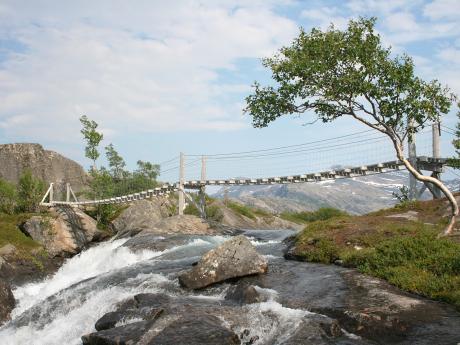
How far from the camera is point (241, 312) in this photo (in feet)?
40.4

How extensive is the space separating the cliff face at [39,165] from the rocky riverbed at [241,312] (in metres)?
52.7

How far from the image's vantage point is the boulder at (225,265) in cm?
1639

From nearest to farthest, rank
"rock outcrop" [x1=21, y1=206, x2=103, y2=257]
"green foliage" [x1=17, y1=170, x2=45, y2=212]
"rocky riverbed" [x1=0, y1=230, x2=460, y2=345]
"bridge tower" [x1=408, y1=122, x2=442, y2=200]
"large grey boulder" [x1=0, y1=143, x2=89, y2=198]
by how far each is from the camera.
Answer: "rocky riverbed" [x1=0, y1=230, x2=460, y2=345], "bridge tower" [x1=408, y1=122, x2=442, y2=200], "rock outcrop" [x1=21, y1=206, x2=103, y2=257], "green foliage" [x1=17, y1=170, x2=45, y2=212], "large grey boulder" [x1=0, y1=143, x2=89, y2=198]

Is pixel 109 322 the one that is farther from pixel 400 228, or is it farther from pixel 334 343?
pixel 400 228

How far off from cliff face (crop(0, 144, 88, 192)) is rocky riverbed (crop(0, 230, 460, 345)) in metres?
52.7

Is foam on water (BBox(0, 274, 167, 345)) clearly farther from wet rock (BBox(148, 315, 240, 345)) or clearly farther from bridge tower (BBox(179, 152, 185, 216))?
bridge tower (BBox(179, 152, 185, 216))

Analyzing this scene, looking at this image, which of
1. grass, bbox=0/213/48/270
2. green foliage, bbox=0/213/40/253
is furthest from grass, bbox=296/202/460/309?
green foliage, bbox=0/213/40/253

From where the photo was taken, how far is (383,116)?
1919 cm

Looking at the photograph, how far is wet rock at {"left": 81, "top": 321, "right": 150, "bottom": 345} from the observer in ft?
34.9

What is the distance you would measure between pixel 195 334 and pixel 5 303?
46.0 feet

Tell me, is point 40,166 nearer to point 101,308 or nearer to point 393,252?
point 101,308

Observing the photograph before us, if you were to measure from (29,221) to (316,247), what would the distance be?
29805 mm

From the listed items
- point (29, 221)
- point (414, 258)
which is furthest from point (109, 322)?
point (29, 221)

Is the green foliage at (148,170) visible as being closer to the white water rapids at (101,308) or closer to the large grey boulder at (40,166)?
the large grey boulder at (40,166)
